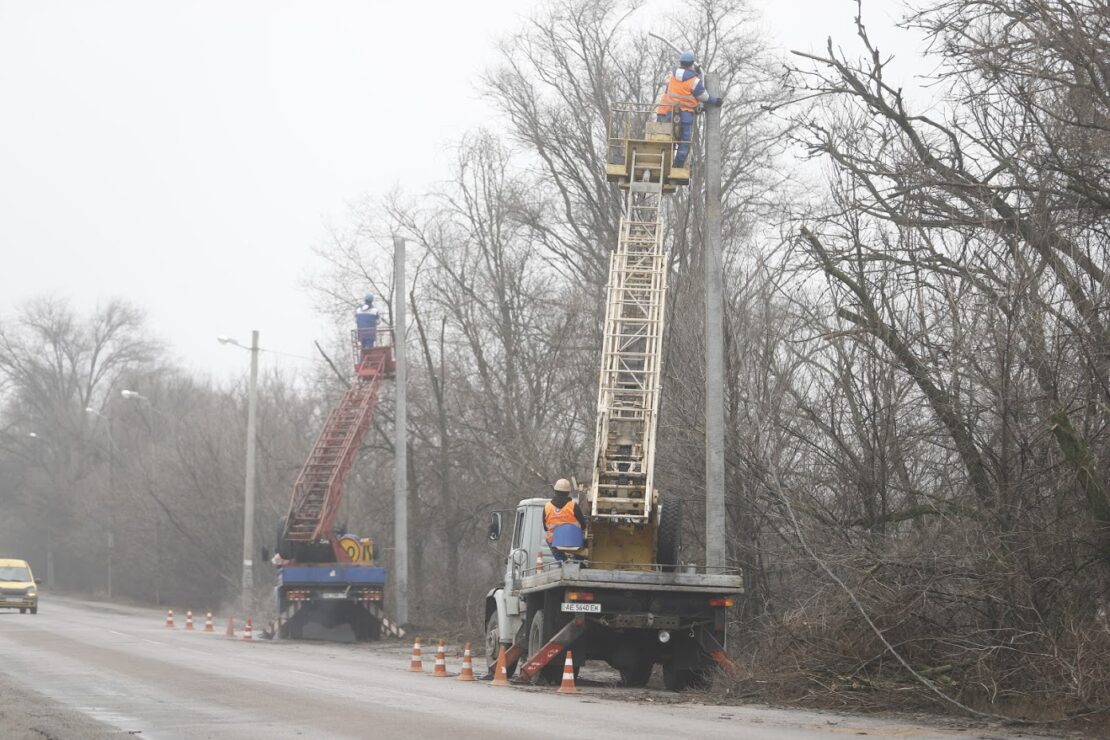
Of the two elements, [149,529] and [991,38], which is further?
[149,529]

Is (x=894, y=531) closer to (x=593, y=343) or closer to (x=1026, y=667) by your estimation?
(x=1026, y=667)

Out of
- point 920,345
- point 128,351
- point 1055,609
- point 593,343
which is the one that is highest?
point 128,351

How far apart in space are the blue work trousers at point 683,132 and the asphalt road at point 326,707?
792cm

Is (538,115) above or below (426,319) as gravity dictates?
above

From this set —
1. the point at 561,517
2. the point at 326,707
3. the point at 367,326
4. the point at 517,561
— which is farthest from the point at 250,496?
the point at 326,707

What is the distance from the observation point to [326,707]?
1403cm

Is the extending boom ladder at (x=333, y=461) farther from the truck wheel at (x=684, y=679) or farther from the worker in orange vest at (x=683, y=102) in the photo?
the truck wheel at (x=684, y=679)

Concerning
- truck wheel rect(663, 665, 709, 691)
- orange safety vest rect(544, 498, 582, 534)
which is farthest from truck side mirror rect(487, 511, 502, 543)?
truck wheel rect(663, 665, 709, 691)

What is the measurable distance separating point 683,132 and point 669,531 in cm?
615

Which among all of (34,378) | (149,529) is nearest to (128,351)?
(34,378)

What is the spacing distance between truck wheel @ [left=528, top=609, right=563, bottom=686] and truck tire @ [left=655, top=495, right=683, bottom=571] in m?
1.70

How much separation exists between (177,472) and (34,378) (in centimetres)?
3070

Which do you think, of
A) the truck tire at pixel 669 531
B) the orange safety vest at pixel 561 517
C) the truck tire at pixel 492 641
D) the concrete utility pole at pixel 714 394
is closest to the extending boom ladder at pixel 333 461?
the truck tire at pixel 492 641

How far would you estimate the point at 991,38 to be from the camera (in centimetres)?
1513
